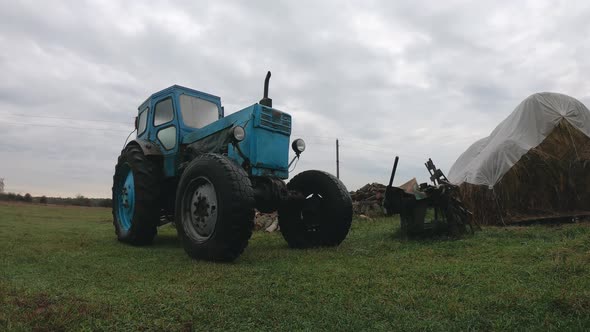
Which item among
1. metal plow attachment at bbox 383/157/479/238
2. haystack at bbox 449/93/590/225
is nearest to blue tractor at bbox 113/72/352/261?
metal plow attachment at bbox 383/157/479/238

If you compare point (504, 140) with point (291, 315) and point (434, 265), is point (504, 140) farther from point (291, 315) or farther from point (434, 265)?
point (291, 315)

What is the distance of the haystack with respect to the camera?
31.8 ft

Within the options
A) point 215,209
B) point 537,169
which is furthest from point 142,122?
point 537,169

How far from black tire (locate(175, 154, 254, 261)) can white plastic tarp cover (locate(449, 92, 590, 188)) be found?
797 cm

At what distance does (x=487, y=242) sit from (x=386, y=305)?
4.15 meters

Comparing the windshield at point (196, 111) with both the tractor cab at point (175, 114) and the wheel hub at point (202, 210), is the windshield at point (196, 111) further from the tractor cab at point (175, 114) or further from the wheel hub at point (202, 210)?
the wheel hub at point (202, 210)

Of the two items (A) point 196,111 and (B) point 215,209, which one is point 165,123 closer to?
(A) point 196,111

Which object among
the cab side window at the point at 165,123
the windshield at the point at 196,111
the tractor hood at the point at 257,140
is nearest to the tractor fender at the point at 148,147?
the cab side window at the point at 165,123

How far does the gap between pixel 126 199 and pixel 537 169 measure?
938 centimetres

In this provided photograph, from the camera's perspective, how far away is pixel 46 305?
9.68 feet

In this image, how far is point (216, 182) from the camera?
190 inches

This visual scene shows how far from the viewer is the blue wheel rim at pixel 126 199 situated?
294 inches

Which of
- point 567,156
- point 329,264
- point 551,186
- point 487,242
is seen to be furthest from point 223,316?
point 567,156

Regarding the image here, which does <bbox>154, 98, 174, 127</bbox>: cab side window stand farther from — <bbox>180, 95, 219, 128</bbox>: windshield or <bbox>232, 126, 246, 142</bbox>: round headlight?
<bbox>232, 126, 246, 142</bbox>: round headlight
